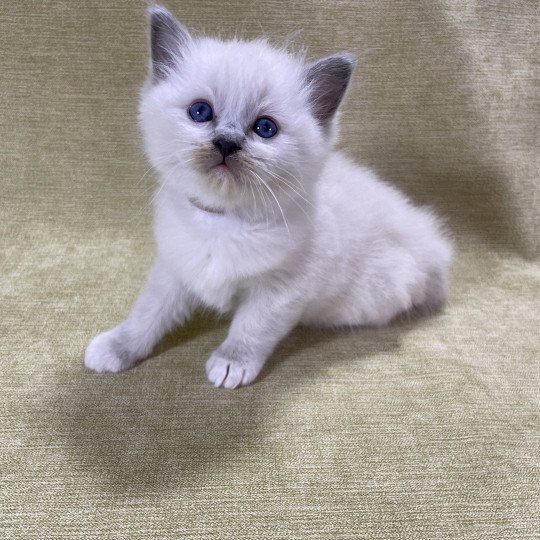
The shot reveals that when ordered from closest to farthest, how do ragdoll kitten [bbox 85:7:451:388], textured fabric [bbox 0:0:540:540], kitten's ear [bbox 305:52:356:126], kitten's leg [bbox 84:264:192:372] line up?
textured fabric [bbox 0:0:540:540], ragdoll kitten [bbox 85:7:451:388], kitten's ear [bbox 305:52:356:126], kitten's leg [bbox 84:264:192:372]

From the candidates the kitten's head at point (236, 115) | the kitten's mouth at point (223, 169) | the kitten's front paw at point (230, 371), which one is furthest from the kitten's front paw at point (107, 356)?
the kitten's mouth at point (223, 169)

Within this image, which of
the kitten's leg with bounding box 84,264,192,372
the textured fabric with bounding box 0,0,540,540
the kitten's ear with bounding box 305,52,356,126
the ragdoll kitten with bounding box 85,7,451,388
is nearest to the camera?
the textured fabric with bounding box 0,0,540,540

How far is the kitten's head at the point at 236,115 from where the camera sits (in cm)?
108

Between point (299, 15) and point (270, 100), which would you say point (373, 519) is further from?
point (299, 15)

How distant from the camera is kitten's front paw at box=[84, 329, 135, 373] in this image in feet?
4.33

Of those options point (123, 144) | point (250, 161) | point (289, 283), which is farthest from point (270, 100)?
point (123, 144)

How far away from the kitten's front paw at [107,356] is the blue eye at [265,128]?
61 centimetres

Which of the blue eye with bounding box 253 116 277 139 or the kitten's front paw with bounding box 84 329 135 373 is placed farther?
the kitten's front paw with bounding box 84 329 135 373

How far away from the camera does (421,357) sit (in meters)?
1.48

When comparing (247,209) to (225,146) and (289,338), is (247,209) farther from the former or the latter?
(289,338)

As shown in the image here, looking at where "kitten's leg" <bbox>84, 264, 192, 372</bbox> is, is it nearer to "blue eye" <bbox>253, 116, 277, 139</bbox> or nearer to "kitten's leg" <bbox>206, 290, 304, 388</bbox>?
"kitten's leg" <bbox>206, 290, 304, 388</bbox>

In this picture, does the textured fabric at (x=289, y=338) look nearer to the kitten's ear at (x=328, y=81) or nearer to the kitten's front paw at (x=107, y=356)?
the kitten's front paw at (x=107, y=356)

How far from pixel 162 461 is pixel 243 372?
0.31 meters

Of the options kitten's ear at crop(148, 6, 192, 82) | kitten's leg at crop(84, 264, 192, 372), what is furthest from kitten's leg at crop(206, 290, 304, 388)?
kitten's ear at crop(148, 6, 192, 82)
